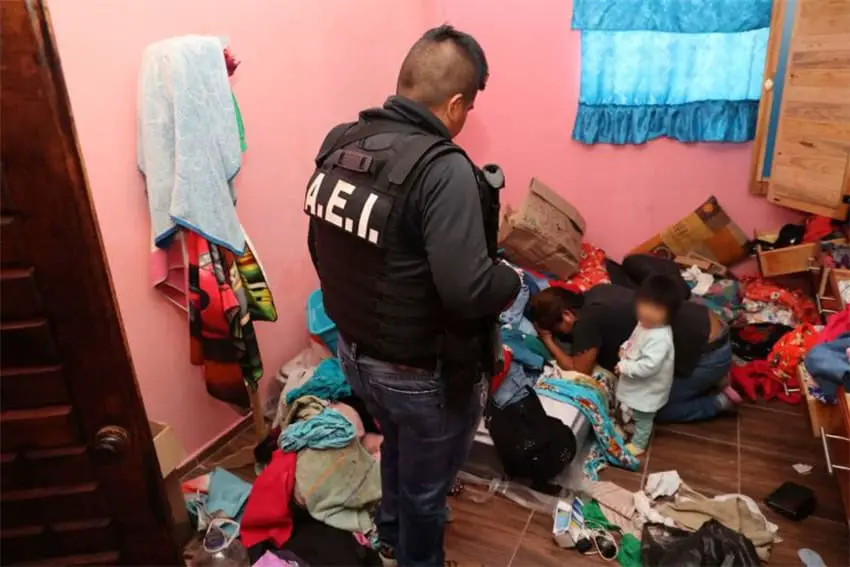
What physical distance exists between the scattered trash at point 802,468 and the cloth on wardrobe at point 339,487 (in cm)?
153

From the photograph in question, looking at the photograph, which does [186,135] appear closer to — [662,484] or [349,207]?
[349,207]

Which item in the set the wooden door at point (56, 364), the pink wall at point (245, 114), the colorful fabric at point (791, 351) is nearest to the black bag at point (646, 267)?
the colorful fabric at point (791, 351)

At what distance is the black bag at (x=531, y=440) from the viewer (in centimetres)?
217

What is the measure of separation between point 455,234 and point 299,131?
1.63 meters

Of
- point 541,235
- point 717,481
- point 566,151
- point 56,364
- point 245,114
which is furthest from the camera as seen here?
point 566,151

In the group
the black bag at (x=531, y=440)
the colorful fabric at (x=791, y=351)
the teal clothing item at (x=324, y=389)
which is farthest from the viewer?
the colorful fabric at (x=791, y=351)

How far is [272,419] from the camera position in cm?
275

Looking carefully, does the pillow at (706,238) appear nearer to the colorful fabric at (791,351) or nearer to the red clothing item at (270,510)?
the colorful fabric at (791,351)

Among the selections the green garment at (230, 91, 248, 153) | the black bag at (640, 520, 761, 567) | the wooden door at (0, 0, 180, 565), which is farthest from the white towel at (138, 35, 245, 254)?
the black bag at (640, 520, 761, 567)

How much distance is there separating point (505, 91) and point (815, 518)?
252 cm

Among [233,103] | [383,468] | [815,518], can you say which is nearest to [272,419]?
[383,468]

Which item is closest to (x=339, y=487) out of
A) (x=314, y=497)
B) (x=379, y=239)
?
(x=314, y=497)

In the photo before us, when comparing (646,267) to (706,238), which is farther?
(706,238)

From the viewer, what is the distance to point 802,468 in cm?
234
